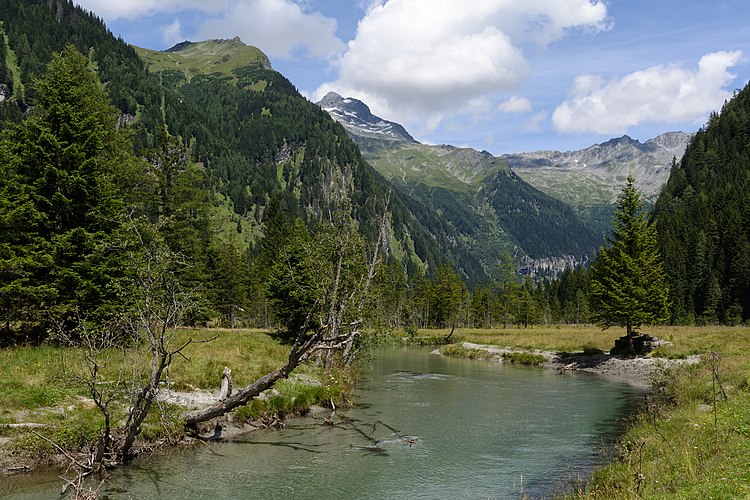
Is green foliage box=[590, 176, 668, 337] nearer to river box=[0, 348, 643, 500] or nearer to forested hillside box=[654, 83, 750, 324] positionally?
river box=[0, 348, 643, 500]

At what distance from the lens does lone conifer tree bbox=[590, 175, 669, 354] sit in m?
48.9

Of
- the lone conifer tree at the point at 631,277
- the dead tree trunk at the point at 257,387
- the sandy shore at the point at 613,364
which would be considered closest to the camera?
the dead tree trunk at the point at 257,387

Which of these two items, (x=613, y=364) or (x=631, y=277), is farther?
(x=631, y=277)

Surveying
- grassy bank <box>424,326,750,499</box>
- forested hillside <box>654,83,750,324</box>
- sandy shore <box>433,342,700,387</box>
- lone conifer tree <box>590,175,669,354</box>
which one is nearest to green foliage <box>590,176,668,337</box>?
lone conifer tree <box>590,175,669,354</box>

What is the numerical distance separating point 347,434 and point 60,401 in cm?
1188

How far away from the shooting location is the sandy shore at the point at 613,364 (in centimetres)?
4212

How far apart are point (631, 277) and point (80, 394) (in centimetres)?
4871

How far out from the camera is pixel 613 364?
47438mm

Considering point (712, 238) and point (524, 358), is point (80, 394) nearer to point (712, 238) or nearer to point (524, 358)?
point (524, 358)

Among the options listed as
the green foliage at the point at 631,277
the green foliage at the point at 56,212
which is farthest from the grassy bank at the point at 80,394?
the green foliage at the point at 631,277

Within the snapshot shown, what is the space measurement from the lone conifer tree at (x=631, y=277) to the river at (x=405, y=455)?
16453 millimetres

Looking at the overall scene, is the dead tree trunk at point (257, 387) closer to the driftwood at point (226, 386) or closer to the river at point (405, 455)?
the driftwood at point (226, 386)

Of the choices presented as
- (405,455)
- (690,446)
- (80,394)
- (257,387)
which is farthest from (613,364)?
(80,394)

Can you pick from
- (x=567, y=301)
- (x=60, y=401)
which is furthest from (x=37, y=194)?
(x=567, y=301)
